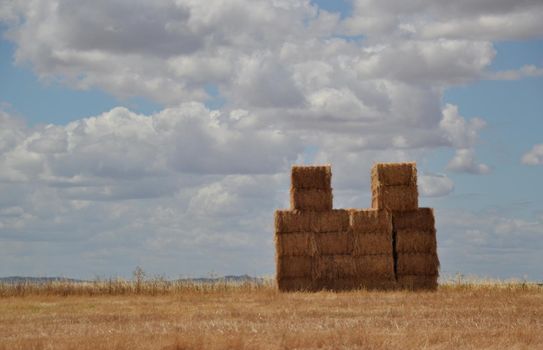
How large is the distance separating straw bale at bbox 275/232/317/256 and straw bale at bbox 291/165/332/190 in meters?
1.59

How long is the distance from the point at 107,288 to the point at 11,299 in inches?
140

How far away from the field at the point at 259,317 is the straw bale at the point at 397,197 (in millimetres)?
2945

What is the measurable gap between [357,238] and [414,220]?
79.8 inches

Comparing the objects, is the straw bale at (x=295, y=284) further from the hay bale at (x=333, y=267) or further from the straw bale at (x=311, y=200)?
the straw bale at (x=311, y=200)

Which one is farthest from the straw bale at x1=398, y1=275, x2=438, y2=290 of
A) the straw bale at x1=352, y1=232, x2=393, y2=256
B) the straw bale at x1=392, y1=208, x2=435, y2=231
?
the straw bale at x1=392, y1=208, x2=435, y2=231

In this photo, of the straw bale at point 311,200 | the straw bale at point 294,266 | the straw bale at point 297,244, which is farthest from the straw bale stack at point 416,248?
the straw bale at point 294,266

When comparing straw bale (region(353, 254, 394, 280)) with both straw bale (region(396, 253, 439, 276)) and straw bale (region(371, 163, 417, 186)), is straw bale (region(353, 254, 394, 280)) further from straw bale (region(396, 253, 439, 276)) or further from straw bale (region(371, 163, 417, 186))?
straw bale (region(371, 163, 417, 186))

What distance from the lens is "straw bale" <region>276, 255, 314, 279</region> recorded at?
30.2 m

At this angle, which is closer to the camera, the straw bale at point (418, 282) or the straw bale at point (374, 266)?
the straw bale at point (374, 266)

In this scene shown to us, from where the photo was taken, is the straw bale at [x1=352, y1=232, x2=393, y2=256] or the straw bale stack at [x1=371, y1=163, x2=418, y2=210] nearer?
the straw bale at [x1=352, y1=232, x2=393, y2=256]

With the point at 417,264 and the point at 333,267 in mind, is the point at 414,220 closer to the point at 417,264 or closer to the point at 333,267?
the point at 417,264

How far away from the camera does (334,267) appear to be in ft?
98.4

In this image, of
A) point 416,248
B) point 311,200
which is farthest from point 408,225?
point 311,200

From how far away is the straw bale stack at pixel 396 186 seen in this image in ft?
98.9
